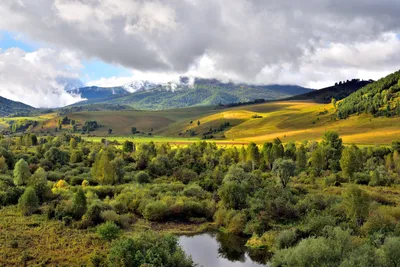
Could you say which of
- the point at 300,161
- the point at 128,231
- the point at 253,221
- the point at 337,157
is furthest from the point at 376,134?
the point at 128,231

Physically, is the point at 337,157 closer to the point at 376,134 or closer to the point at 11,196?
the point at 376,134

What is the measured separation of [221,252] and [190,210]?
799 inches

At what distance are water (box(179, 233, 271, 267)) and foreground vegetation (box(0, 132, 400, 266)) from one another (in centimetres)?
267

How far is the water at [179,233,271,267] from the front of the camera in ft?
179

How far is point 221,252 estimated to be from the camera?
194 feet

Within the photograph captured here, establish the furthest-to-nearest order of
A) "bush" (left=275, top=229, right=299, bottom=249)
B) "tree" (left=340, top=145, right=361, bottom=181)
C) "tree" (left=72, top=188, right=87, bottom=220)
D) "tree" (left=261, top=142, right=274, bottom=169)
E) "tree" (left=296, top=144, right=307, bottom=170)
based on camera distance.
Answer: "tree" (left=261, top=142, right=274, bottom=169), "tree" (left=296, top=144, right=307, bottom=170), "tree" (left=340, top=145, right=361, bottom=181), "tree" (left=72, top=188, right=87, bottom=220), "bush" (left=275, top=229, right=299, bottom=249)

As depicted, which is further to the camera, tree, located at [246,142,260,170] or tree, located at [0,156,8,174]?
tree, located at [246,142,260,170]

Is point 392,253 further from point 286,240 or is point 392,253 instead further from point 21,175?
point 21,175

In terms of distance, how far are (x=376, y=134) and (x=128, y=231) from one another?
177196mm

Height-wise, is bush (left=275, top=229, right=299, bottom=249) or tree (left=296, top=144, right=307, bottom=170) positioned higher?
tree (left=296, top=144, right=307, bottom=170)

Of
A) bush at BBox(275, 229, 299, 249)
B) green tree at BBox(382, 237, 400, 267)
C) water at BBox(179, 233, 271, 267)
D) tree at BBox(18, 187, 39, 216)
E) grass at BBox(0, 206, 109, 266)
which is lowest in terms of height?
water at BBox(179, 233, 271, 267)

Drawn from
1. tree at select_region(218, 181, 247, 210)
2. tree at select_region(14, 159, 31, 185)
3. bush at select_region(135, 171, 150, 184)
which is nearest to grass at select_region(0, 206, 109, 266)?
A: tree at select_region(14, 159, 31, 185)

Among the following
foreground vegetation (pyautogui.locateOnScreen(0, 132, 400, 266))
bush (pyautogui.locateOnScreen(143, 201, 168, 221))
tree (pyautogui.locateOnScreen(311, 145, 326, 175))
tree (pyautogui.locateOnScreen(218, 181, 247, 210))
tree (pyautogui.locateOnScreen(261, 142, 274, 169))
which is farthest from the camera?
tree (pyautogui.locateOnScreen(261, 142, 274, 169))

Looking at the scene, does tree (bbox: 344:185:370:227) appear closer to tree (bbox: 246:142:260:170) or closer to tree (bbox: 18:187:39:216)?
tree (bbox: 18:187:39:216)
